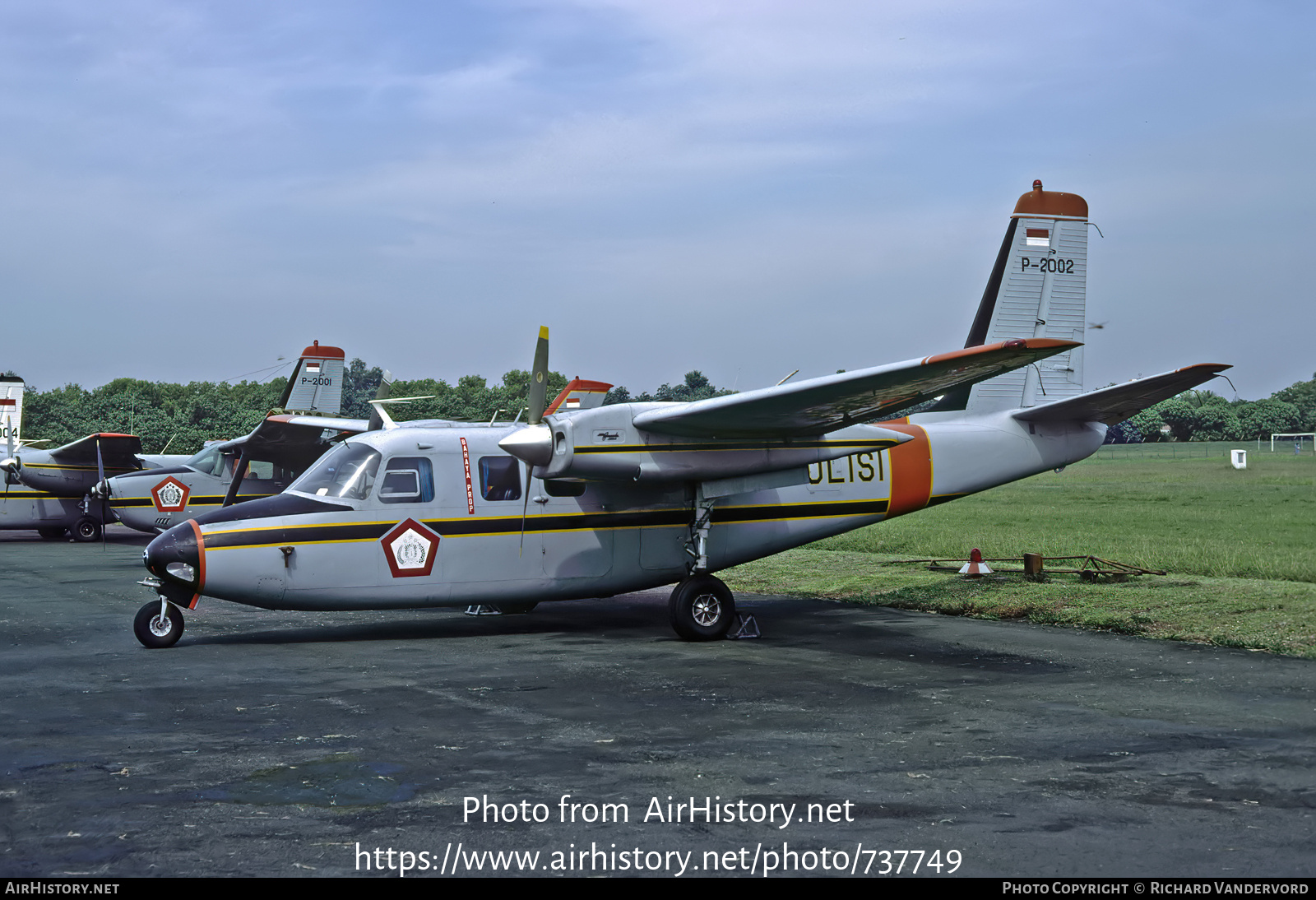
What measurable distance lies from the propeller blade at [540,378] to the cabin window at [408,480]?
137 cm

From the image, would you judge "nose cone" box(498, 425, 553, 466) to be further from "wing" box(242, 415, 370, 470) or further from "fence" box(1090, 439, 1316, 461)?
"fence" box(1090, 439, 1316, 461)

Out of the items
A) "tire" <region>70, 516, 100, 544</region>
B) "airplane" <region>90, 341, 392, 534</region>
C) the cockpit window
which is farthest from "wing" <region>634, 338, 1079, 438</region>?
"tire" <region>70, 516, 100, 544</region>

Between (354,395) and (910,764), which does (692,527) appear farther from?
(354,395)

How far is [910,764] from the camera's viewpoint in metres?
7.21

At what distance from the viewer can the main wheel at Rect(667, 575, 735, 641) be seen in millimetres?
13094

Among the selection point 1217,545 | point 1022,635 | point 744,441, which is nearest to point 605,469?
point 744,441

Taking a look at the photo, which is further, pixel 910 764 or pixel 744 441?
pixel 744 441

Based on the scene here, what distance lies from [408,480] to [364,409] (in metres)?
101

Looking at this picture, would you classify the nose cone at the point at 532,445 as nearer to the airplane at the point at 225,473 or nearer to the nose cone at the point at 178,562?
the nose cone at the point at 178,562

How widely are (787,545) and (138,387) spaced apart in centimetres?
9267

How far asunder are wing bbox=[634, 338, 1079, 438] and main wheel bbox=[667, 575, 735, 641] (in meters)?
1.80

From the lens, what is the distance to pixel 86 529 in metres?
31.5

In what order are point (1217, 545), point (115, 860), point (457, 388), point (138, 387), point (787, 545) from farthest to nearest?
1. point (457, 388)
2. point (138, 387)
3. point (1217, 545)
4. point (787, 545)
5. point (115, 860)

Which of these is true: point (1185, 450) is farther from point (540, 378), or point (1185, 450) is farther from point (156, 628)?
point (156, 628)
